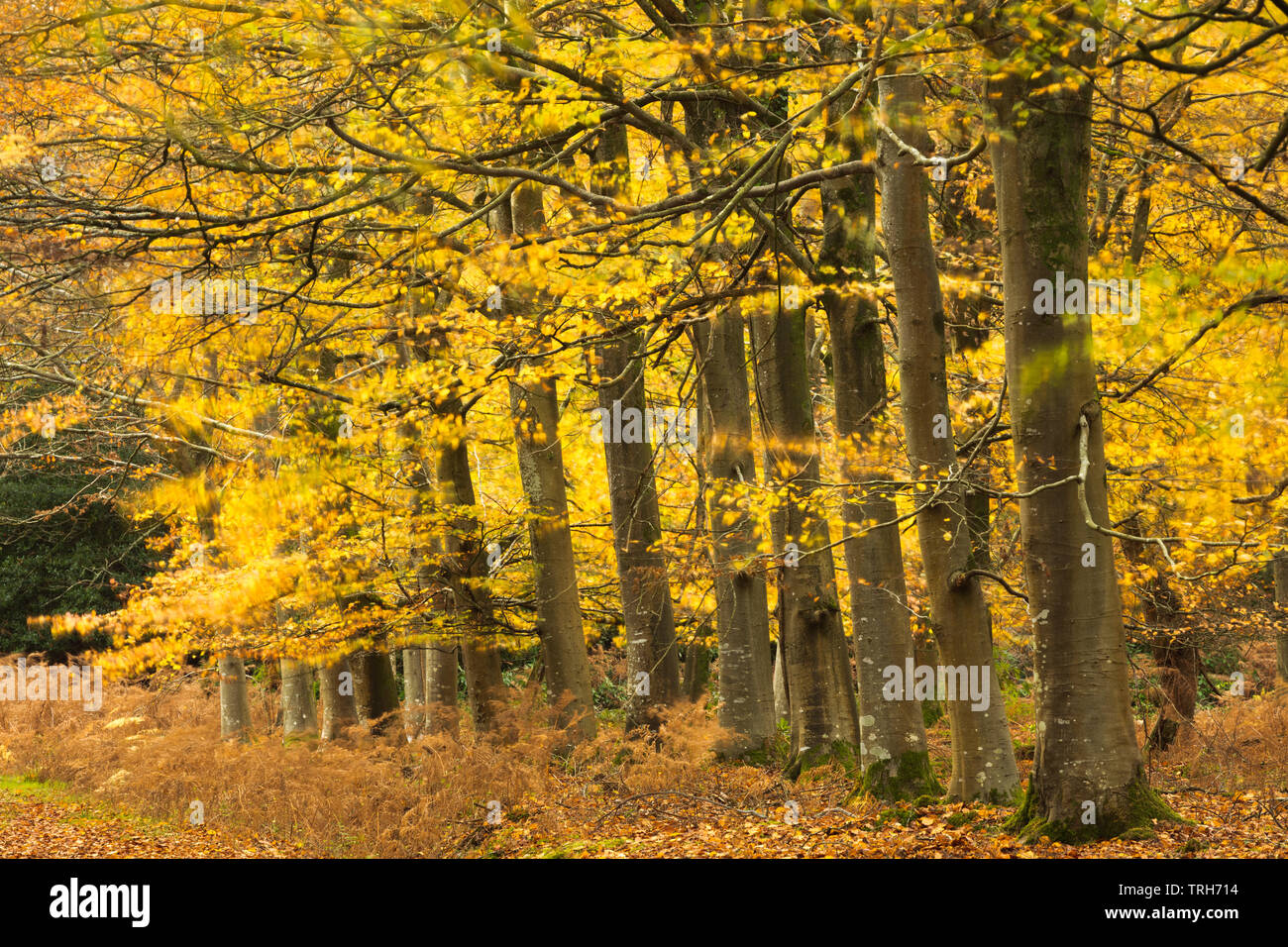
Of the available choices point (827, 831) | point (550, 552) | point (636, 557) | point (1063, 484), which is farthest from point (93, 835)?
point (1063, 484)

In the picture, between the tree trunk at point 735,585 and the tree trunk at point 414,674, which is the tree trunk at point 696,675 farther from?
the tree trunk at point 735,585

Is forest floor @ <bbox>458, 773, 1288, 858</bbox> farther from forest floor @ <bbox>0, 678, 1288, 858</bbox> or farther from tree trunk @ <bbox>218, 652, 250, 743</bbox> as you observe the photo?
tree trunk @ <bbox>218, 652, 250, 743</bbox>

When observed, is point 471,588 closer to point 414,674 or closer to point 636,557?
point 636,557

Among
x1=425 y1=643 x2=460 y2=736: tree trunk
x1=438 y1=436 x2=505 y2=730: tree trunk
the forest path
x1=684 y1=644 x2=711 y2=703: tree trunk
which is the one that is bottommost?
the forest path

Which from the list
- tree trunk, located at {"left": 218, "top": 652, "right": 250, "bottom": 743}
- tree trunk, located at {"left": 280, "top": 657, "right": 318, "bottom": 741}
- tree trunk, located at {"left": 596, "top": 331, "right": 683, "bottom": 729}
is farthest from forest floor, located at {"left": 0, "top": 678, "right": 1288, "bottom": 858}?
tree trunk, located at {"left": 280, "top": 657, "right": 318, "bottom": 741}

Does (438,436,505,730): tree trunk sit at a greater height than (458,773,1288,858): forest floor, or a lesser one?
greater

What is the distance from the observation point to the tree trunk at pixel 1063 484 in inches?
262

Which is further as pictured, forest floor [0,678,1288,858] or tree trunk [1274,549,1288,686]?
tree trunk [1274,549,1288,686]

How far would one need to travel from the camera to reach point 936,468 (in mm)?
8602

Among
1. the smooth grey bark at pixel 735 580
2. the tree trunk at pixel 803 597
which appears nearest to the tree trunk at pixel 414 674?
the smooth grey bark at pixel 735 580

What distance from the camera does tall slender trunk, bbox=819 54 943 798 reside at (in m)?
9.43

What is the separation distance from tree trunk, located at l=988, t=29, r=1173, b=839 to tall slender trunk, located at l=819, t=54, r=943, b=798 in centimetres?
231

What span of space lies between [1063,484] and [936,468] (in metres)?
1.87

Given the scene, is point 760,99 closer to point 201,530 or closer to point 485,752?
point 485,752
